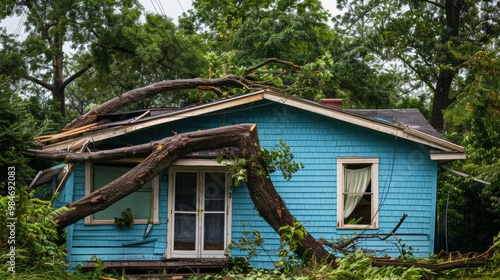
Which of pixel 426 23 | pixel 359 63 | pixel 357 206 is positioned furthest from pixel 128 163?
pixel 426 23

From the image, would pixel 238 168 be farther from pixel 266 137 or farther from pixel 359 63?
pixel 359 63

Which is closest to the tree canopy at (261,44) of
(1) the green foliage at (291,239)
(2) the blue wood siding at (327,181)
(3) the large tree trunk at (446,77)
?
(3) the large tree trunk at (446,77)

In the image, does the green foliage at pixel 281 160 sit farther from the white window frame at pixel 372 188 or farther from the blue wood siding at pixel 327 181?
the white window frame at pixel 372 188

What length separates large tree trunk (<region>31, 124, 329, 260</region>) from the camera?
40.6ft

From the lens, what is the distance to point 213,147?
12906 millimetres

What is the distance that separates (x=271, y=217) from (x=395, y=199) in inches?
137

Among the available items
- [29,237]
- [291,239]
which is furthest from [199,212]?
[29,237]

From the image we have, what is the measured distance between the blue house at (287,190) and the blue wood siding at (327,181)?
0.07 feet

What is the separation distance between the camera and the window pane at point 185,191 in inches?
594

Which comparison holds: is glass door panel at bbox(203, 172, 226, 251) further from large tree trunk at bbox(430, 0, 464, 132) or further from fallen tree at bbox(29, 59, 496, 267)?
large tree trunk at bbox(430, 0, 464, 132)

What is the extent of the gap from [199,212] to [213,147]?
2503mm

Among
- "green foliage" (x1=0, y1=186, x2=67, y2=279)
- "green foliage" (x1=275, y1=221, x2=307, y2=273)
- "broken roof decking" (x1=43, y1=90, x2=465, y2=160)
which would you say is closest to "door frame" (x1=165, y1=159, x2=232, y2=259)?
"broken roof decking" (x1=43, y1=90, x2=465, y2=160)

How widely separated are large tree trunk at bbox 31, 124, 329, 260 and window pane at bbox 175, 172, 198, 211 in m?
2.29

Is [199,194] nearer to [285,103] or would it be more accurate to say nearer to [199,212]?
[199,212]
